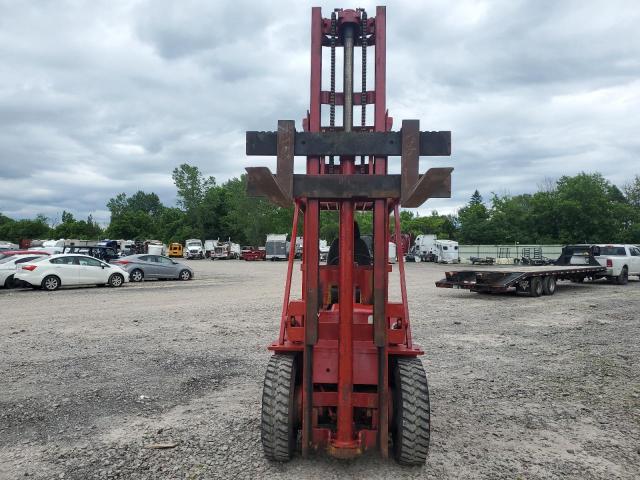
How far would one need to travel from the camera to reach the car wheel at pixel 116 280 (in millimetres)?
20281

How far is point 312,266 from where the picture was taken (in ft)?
12.2

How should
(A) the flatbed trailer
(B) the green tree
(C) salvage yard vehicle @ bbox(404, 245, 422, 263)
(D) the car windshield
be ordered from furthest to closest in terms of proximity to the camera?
(B) the green tree → (C) salvage yard vehicle @ bbox(404, 245, 422, 263) → (D) the car windshield → (A) the flatbed trailer

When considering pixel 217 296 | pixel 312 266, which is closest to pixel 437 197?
pixel 312 266

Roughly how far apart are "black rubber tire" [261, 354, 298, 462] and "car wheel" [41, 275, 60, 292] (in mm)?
17575

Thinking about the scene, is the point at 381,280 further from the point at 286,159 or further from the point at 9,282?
the point at 9,282

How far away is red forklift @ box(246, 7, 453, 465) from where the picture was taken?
3.43m

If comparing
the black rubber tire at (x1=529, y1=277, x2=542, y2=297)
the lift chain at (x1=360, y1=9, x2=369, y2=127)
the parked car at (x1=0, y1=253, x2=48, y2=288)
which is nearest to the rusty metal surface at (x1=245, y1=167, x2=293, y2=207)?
the lift chain at (x1=360, y1=9, x2=369, y2=127)

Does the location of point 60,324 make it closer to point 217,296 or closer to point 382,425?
point 217,296

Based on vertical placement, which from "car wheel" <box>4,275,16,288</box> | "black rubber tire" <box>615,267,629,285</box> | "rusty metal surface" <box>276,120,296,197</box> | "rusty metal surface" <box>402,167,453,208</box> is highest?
"rusty metal surface" <box>276,120,296,197</box>

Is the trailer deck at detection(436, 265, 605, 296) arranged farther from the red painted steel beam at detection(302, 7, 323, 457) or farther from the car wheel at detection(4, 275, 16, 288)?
the car wheel at detection(4, 275, 16, 288)

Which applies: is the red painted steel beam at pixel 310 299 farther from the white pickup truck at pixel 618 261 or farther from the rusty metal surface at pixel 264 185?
the white pickup truck at pixel 618 261

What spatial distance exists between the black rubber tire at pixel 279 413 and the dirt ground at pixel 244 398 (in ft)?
0.59

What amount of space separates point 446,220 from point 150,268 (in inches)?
3283

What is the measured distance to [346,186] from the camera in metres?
3.46
